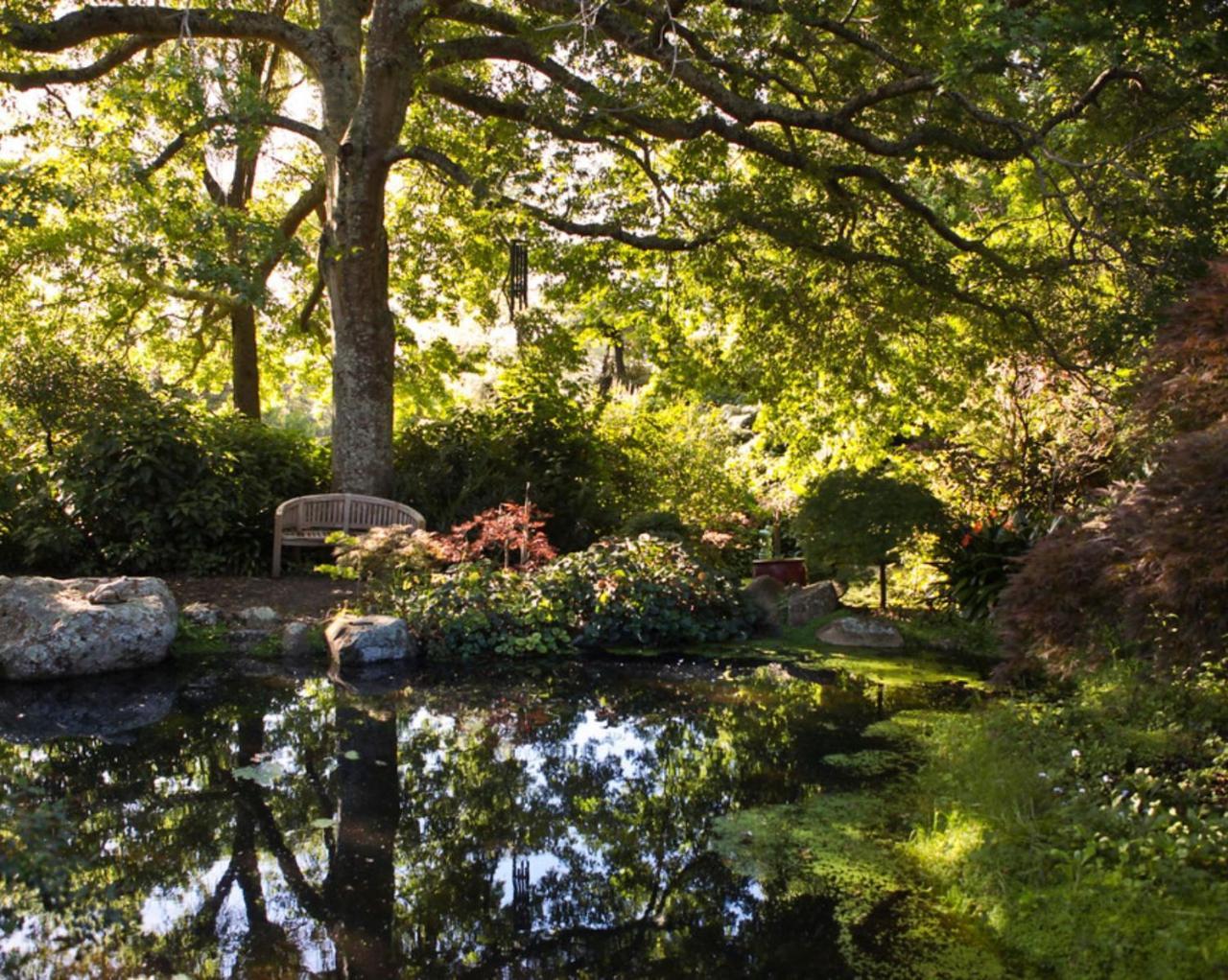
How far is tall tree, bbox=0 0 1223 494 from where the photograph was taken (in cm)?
770

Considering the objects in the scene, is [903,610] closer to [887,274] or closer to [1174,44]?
[887,274]

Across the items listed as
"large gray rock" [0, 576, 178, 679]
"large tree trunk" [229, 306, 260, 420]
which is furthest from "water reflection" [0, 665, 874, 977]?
"large tree trunk" [229, 306, 260, 420]

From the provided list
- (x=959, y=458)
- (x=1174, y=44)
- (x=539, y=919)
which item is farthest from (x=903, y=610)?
(x=539, y=919)

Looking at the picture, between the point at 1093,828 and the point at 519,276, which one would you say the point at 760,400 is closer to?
the point at 519,276

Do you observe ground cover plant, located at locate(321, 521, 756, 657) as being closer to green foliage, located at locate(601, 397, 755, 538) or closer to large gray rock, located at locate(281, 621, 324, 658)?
large gray rock, located at locate(281, 621, 324, 658)

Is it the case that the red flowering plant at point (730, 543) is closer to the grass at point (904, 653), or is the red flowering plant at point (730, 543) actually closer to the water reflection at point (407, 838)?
the grass at point (904, 653)

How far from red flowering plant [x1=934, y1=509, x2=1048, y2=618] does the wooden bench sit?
497 centimetres

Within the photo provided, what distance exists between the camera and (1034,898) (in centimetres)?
343

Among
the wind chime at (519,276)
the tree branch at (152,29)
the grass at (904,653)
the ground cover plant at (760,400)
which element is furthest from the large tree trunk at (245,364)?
the grass at (904,653)

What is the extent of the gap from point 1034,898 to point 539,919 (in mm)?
1650

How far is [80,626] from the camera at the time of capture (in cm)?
699

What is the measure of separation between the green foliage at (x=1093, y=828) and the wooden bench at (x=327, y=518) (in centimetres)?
637

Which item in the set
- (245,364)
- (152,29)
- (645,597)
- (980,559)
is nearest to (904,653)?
(980,559)

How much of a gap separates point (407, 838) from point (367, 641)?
3.55m
